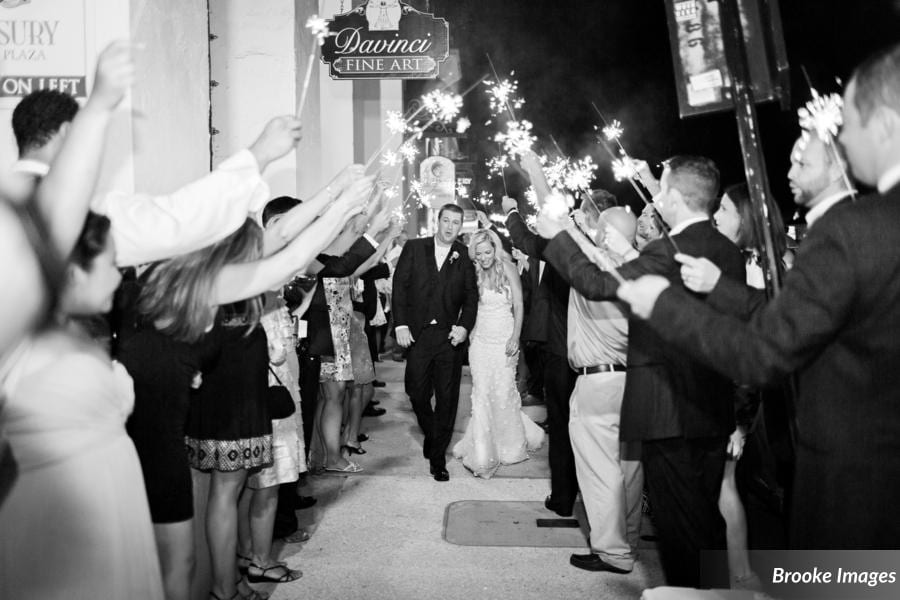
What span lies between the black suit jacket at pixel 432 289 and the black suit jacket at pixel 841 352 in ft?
16.0

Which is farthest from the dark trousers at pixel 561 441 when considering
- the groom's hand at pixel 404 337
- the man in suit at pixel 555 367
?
Answer: the groom's hand at pixel 404 337

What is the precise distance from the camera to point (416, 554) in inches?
191

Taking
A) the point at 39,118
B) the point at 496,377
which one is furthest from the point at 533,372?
the point at 39,118

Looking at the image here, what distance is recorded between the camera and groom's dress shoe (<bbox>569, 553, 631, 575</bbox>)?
462 cm

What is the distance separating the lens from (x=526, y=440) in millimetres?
7500

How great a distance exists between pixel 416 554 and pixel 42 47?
12.0 ft

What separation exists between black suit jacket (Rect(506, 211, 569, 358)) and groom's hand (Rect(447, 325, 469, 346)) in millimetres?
566

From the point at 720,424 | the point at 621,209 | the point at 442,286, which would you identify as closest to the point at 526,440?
the point at 442,286

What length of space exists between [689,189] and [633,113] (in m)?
25.5

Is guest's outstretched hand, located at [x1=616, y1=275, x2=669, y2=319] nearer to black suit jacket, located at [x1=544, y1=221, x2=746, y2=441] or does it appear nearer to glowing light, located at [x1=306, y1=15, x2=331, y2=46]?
black suit jacket, located at [x1=544, y1=221, x2=746, y2=441]

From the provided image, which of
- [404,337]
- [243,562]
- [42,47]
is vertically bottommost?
[243,562]

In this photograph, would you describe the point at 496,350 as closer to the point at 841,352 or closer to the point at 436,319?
the point at 436,319

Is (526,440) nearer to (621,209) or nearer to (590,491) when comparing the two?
(590,491)

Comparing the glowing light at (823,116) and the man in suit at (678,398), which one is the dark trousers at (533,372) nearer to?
the man in suit at (678,398)
